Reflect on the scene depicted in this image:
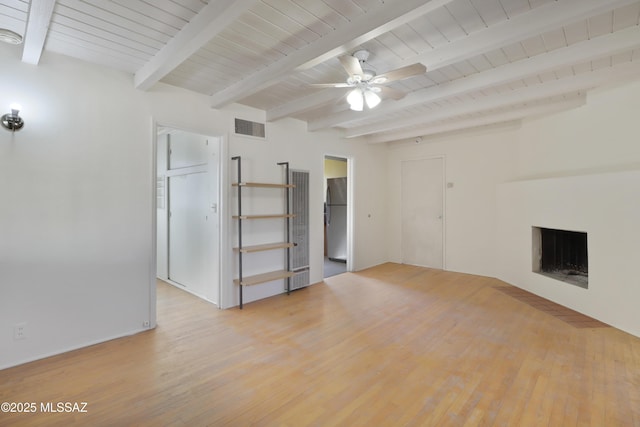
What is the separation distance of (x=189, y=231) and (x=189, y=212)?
0.28 meters

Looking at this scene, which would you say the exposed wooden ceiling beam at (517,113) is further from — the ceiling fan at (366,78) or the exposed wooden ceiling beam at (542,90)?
the ceiling fan at (366,78)

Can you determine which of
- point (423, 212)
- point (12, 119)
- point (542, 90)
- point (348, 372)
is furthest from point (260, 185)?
point (423, 212)

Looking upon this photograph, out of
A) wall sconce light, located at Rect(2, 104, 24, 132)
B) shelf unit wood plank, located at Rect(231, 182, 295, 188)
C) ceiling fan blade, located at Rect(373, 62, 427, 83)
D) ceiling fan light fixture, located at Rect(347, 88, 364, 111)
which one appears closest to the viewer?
ceiling fan blade, located at Rect(373, 62, 427, 83)

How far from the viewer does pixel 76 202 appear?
106 inches

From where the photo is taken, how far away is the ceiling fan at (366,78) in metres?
2.30

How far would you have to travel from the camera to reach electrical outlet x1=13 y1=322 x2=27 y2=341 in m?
2.44

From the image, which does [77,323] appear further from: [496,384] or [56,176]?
[496,384]

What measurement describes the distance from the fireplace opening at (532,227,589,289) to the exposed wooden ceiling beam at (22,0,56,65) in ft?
18.8

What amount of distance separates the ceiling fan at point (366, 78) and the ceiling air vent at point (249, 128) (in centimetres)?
166

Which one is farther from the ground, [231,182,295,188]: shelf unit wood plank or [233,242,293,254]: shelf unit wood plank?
[231,182,295,188]: shelf unit wood plank

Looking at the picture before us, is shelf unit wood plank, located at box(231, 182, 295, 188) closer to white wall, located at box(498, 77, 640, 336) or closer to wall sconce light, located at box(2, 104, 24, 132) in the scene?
wall sconce light, located at box(2, 104, 24, 132)

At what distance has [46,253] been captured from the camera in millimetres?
2566

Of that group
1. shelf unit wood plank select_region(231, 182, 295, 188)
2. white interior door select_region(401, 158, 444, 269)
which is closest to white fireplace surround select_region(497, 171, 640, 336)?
white interior door select_region(401, 158, 444, 269)

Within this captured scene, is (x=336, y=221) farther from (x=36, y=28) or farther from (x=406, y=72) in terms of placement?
(x=36, y=28)
